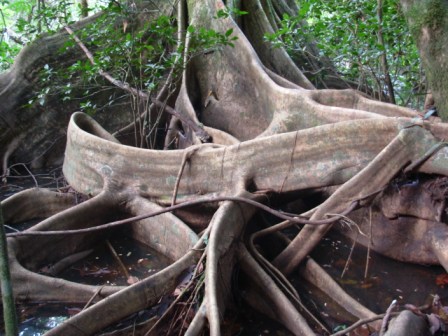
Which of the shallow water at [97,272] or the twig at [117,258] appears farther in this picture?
the twig at [117,258]

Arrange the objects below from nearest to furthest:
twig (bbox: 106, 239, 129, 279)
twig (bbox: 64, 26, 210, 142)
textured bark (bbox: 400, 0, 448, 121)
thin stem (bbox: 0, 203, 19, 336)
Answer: thin stem (bbox: 0, 203, 19, 336)
textured bark (bbox: 400, 0, 448, 121)
twig (bbox: 106, 239, 129, 279)
twig (bbox: 64, 26, 210, 142)

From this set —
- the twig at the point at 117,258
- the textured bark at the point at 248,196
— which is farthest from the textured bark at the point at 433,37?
the twig at the point at 117,258

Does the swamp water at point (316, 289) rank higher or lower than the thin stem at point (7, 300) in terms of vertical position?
lower

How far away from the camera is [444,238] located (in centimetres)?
319

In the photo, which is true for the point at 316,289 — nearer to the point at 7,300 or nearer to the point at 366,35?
the point at 7,300

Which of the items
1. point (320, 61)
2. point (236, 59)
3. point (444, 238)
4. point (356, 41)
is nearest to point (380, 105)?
point (356, 41)

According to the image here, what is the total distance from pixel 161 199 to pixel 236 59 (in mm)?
2020

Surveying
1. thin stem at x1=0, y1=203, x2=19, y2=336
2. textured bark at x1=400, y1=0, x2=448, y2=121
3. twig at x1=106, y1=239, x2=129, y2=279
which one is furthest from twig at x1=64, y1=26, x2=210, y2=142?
thin stem at x1=0, y1=203, x2=19, y2=336

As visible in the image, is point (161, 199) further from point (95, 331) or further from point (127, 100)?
point (127, 100)

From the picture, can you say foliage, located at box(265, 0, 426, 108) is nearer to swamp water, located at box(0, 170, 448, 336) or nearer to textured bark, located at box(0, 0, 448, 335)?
textured bark, located at box(0, 0, 448, 335)

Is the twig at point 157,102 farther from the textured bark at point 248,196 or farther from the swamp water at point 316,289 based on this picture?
the swamp water at point 316,289

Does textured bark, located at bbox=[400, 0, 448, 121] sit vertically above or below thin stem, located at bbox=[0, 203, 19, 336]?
above

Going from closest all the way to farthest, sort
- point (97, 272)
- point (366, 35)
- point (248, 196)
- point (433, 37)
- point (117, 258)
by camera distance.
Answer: point (433, 37)
point (248, 196)
point (97, 272)
point (117, 258)
point (366, 35)

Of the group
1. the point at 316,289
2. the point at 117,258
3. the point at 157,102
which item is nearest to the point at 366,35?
the point at 157,102
